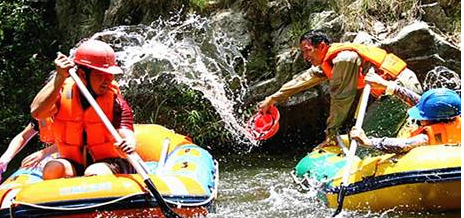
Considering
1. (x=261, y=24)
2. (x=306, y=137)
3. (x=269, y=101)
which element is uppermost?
(x=261, y=24)

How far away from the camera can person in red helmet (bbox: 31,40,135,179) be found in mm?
4195

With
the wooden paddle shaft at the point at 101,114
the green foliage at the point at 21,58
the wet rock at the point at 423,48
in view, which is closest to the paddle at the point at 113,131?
the wooden paddle shaft at the point at 101,114

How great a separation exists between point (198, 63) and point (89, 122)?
3804 mm

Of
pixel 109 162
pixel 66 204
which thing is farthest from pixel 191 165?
pixel 66 204

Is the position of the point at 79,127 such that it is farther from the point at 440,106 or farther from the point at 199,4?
the point at 199,4

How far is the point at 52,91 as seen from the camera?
401 cm

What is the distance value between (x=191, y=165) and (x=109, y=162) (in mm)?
587

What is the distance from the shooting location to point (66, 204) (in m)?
3.87

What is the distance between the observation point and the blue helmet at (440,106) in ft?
14.9

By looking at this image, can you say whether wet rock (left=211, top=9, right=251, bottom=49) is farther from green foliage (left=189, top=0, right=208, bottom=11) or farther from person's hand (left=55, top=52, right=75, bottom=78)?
person's hand (left=55, top=52, right=75, bottom=78)

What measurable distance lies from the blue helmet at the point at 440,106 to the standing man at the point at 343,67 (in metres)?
0.97

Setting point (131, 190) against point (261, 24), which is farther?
point (261, 24)

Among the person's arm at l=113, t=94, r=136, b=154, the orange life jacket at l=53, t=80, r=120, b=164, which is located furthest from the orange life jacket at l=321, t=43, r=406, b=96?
the orange life jacket at l=53, t=80, r=120, b=164

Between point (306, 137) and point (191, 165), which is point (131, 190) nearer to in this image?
point (191, 165)
